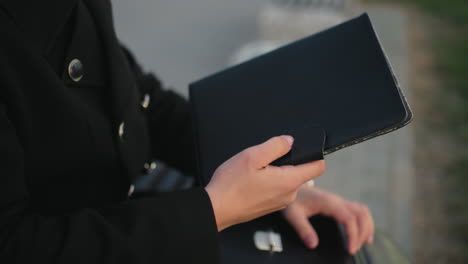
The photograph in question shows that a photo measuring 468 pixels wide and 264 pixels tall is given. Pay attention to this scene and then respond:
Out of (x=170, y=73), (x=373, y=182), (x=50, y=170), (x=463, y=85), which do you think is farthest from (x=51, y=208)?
(x=463, y=85)

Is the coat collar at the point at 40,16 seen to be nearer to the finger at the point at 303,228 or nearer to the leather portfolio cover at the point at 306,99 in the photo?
the leather portfolio cover at the point at 306,99

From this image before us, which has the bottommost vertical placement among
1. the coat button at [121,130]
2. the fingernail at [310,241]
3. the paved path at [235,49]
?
the paved path at [235,49]

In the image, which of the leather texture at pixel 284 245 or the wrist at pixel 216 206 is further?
the leather texture at pixel 284 245

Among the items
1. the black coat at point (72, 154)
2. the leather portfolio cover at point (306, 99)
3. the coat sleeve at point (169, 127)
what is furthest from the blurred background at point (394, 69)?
the black coat at point (72, 154)

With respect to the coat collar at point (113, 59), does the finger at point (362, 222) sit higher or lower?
lower

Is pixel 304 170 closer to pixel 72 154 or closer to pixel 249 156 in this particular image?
pixel 249 156

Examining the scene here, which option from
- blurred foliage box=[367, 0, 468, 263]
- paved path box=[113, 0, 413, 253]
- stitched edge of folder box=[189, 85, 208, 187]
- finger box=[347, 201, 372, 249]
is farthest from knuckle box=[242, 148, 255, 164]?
blurred foliage box=[367, 0, 468, 263]

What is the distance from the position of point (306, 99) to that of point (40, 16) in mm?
515

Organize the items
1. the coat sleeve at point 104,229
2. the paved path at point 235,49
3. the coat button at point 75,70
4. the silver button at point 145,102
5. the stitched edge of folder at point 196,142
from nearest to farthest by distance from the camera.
Answer: the coat sleeve at point 104,229 < the coat button at point 75,70 < the stitched edge of folder at point 196,142 < the silver button at point 145,102 < the paved path at point 235,49

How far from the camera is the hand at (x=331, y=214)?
1.04m

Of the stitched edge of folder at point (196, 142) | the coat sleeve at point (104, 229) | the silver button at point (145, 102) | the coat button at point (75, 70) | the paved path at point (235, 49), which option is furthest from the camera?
the paved path at point (235, 49)

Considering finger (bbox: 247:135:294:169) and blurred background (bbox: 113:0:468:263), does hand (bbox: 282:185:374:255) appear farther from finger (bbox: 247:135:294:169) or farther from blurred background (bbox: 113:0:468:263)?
blurred background (bbox: 113:0:468:263)

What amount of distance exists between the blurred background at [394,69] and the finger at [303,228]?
1.06m

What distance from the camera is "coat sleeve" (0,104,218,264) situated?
2.49 ft
